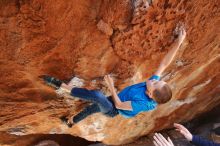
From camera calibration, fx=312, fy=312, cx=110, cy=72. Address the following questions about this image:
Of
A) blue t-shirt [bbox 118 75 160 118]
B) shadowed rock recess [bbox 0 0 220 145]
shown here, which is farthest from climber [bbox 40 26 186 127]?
shadowed rock recess [bbox 0 0 220 145]

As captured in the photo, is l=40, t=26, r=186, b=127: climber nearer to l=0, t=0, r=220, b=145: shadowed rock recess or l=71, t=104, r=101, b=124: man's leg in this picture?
l=71, t=104, r=101, b=124: man's leg

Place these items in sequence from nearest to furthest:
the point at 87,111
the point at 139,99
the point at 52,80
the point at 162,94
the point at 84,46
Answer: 1. the point at 162,94
2. the point at 139,99
3. the point at 84,46
4. the point at 52,80
5. the point at 87,111

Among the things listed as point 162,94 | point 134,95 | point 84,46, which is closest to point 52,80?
point 84,46

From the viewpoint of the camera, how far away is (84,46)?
3.42 metres

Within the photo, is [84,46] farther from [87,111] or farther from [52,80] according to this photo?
[87,111]

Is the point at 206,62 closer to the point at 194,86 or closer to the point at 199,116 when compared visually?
the point at 194,86

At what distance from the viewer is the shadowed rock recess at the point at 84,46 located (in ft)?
9.90

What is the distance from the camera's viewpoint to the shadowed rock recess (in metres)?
3.02

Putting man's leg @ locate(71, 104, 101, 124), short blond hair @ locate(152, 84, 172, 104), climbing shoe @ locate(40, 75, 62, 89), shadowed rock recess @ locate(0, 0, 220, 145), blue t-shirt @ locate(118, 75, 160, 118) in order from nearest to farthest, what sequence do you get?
short blond hair @ locate(152, 84, 172, 104), shadowed rock recess @ locate(0, 0, 220, 145), blue t-shirt @ locate(118, 75, 160, 118), climbing shoe @ locate(40, 75, 62, 89), man's leg @ locate(71, 104, 101, 124)

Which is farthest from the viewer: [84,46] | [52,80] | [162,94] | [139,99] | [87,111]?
[87,111]

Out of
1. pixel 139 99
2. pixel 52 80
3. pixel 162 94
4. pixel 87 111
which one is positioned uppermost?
pixel 52 80

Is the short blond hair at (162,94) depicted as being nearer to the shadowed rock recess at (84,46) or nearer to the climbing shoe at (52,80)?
the shadowed rock recess at (84,46)

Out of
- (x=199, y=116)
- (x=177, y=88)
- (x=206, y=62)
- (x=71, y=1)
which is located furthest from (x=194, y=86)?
(x=71, y=1)

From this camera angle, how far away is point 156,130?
684cm
